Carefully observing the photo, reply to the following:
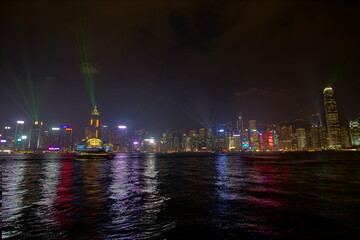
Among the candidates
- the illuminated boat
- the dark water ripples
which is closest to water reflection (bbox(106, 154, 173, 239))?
the dark water ripples

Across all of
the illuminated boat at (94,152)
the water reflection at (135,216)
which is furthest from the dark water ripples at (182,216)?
the illuminated boat at (94,152)

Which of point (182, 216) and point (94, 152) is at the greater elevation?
point (94, 152)

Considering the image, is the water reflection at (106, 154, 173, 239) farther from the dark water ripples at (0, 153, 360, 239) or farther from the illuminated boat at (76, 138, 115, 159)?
the illuminated boat at (76, 138, 115, 159)

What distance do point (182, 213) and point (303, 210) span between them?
300 inches

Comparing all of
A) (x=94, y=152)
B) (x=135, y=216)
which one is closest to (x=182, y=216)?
(x=135, y=216)

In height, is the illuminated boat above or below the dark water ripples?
above

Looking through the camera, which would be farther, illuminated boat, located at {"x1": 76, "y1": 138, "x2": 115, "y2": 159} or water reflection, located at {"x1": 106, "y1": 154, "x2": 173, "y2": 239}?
illuminated boat, located at {"x1": 76, "y1": 138, "x2": 115, "y2": 159}

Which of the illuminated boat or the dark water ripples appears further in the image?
the illuminated boat

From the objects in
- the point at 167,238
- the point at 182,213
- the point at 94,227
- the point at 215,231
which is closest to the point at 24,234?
the point at 94,227

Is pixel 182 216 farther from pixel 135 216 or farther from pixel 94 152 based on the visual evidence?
pixel 94 152

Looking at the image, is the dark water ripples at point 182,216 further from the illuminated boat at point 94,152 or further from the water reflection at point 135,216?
the illuminated boat at point 94,152

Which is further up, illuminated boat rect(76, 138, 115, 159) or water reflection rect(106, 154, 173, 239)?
illuminated boat rect(76, 138, 115, 159)

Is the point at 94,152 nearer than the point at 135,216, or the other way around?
the point at 135,216

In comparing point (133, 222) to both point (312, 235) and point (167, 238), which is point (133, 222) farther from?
point (312, 235)
